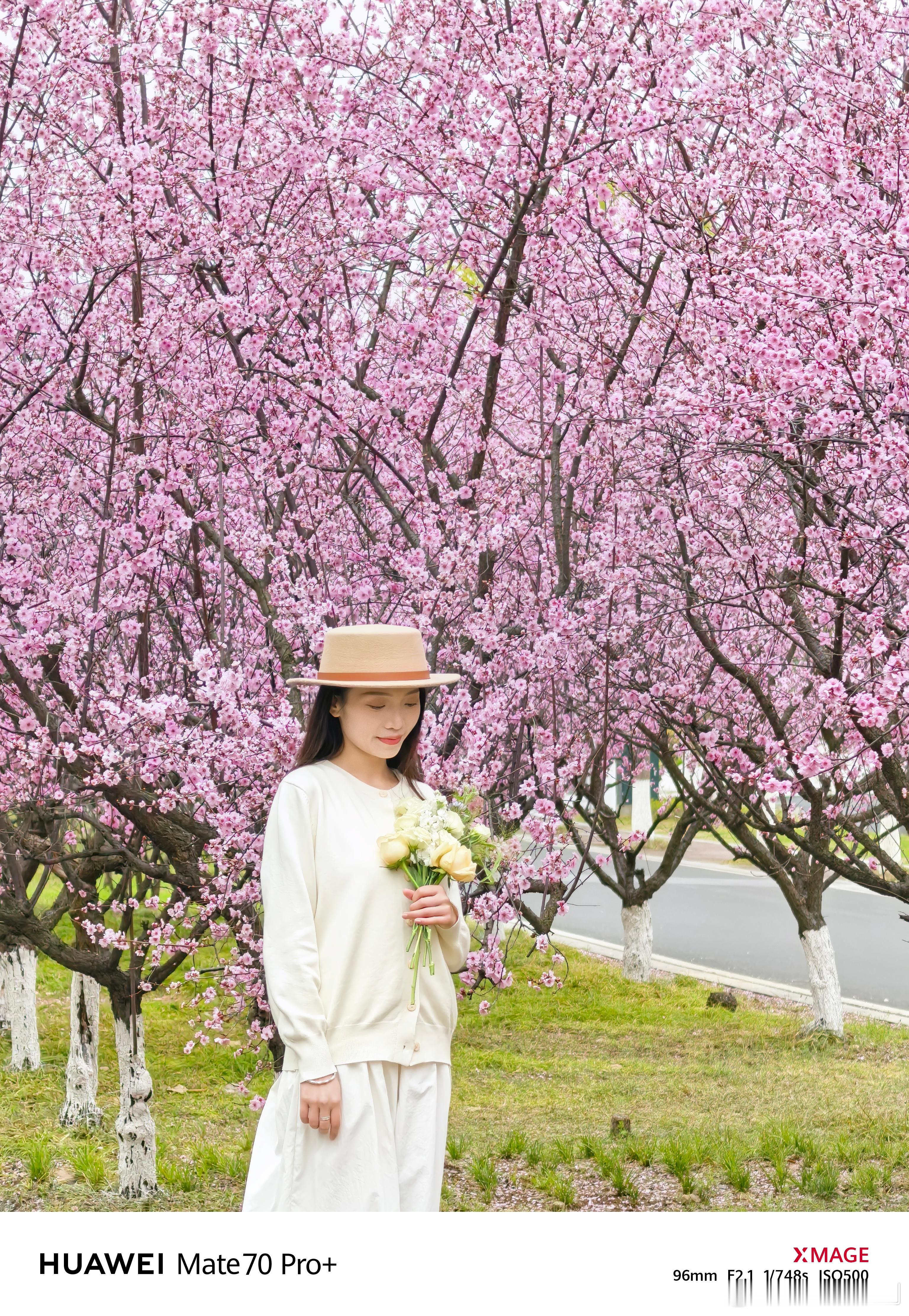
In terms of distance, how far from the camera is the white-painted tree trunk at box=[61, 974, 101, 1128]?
7609mm

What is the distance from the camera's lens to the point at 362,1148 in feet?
9.34

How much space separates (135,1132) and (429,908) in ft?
12.4

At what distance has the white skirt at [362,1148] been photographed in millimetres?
2848

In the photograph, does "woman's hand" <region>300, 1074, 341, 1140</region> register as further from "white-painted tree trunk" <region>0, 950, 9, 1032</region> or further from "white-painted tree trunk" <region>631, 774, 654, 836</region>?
"white-painted tree trunk" <region>631, 774, 654, 836</region>

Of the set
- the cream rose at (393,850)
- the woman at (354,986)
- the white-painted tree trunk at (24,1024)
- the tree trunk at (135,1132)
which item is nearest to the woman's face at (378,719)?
the woman at (354,986)

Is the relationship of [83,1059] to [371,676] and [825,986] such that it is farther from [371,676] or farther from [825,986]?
[825,986]

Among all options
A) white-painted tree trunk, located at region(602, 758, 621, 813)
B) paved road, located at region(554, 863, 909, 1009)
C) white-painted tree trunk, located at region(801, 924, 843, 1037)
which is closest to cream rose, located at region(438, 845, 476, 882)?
white-painted tree trunk, located at region(602, 758, 621, 813)

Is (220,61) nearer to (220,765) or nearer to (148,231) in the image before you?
(148,231)

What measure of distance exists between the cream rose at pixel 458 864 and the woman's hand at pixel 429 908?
60 millimetres

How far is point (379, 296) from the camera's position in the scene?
618 cm

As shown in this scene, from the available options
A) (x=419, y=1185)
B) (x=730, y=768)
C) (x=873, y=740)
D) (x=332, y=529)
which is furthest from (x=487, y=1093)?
(x=419, y=1185)

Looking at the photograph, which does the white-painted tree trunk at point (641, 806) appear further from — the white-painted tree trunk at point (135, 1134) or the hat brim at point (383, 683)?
the hat brim at point (383, 683)

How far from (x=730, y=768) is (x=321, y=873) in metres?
5.35

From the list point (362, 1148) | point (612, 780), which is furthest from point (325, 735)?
point (612, 780)
